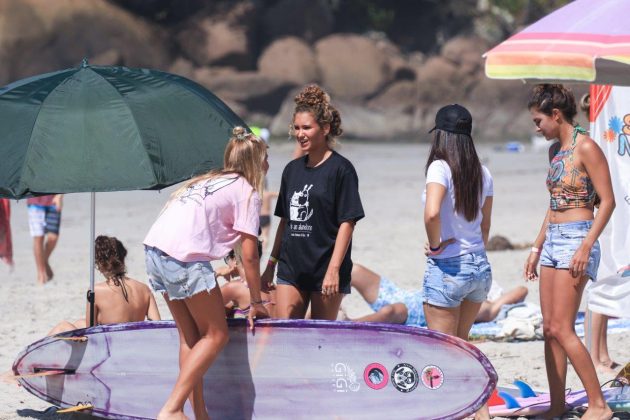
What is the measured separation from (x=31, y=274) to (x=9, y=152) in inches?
253

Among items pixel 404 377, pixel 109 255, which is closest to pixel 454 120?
pixel 404 377

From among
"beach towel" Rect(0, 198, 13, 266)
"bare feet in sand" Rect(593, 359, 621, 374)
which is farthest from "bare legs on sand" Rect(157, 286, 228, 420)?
"beach towel" Rect(0, 198, 13, 266)

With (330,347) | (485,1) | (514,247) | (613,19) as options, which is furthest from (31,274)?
(485,1)

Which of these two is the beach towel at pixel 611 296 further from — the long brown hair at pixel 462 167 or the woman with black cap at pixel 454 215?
the long brown hair at pixel 462 167

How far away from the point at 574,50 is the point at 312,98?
1.29m

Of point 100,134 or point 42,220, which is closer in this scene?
point 100,134

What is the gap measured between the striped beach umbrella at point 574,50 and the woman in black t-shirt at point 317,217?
900 millimetres

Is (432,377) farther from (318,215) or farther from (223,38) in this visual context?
(223,38)

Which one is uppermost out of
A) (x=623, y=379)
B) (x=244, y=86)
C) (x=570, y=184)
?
(x=244, y=86)

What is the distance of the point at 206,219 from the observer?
4.72 m

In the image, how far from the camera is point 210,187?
476 centimetres

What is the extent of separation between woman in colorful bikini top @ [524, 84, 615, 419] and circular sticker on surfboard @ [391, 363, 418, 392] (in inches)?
28.4

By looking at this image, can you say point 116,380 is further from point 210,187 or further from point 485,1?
point 485,1

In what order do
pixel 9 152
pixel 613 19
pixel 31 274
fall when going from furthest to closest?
pixel 31 274 → pixel 9 152 → pixel 613 19
